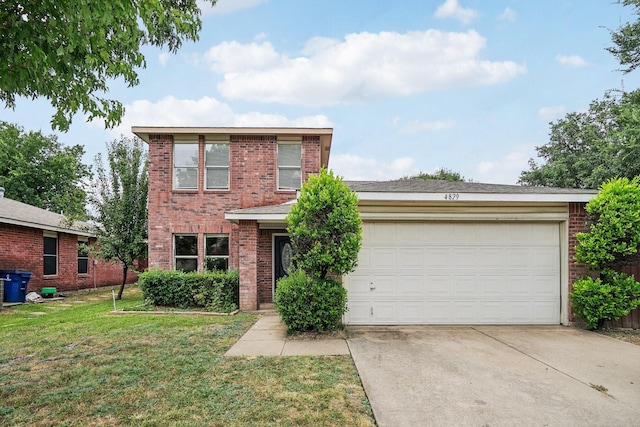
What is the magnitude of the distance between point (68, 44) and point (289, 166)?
28.2 ft

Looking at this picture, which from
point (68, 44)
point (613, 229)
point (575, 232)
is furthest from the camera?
point (575, 232)

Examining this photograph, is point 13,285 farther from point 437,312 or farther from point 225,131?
point 437,312

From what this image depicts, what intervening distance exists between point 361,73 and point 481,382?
46.3 feet

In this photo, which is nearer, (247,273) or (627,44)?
(247,273)

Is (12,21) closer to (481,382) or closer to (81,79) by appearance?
(81,79)

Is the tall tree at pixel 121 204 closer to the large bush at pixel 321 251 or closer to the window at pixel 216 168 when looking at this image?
the window at pixel 216 168

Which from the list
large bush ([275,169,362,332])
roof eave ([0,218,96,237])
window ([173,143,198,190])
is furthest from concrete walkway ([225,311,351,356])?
roof eave ([0,218,96,237])

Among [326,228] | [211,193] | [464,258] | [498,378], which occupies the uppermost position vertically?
[211,193]

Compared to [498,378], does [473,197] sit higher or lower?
higher

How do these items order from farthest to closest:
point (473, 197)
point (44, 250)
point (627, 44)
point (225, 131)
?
point (627, 44)
point (44, 250)
point (225, 131)
point (473, 197)

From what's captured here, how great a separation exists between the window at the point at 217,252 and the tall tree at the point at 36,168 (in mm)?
19788

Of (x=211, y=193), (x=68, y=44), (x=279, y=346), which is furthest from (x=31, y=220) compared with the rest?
(x=68, y=44)

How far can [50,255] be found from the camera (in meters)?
14.9

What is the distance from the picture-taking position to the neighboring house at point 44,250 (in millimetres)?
12848
